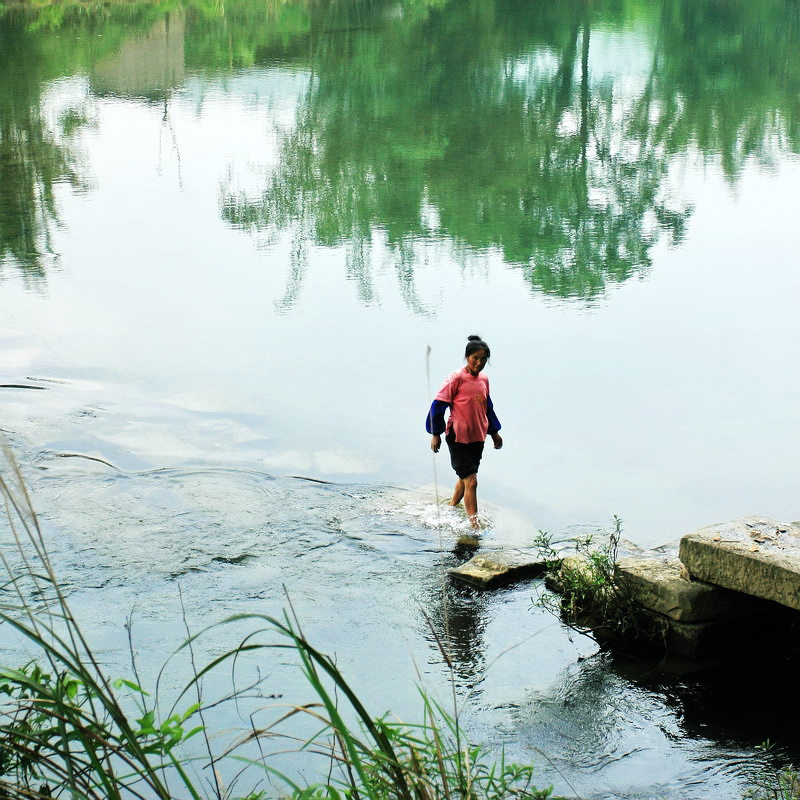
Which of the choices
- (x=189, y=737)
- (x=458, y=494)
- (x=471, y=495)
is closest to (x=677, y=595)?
(x=471, y=495)

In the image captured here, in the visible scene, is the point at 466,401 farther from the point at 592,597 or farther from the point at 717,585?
the point at 717,585

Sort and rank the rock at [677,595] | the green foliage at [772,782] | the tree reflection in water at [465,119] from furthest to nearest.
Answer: the tree reflection in water at [465,119] → the rock at [677,595] → the green foliage at [772,782]

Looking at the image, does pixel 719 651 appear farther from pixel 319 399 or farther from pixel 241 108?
pixel 241 108

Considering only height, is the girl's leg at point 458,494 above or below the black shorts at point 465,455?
below

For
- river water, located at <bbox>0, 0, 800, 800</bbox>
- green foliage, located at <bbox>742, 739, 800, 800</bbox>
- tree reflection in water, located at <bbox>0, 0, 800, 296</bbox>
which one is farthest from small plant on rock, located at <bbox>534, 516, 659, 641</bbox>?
tree reflection in water, located at <bbox>0, 0, 800, 296</bbox>

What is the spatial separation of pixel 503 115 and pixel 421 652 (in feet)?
51.9

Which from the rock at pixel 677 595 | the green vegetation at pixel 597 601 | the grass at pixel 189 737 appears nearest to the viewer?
the grass at pixel 189 737

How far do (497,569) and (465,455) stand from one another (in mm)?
1170

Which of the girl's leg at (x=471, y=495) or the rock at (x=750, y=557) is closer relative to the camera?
the rock at (x=750, y=557)

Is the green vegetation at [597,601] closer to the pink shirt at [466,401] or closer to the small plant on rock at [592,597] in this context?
the small plant on rock at [592,597]

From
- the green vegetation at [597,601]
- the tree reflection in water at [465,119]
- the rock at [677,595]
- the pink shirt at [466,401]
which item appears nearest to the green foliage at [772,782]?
the rock at [677,595]

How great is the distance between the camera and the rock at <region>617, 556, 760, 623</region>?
16.1 ft

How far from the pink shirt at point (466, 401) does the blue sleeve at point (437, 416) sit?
31 millimetres

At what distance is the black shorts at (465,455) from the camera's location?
22.4ft
